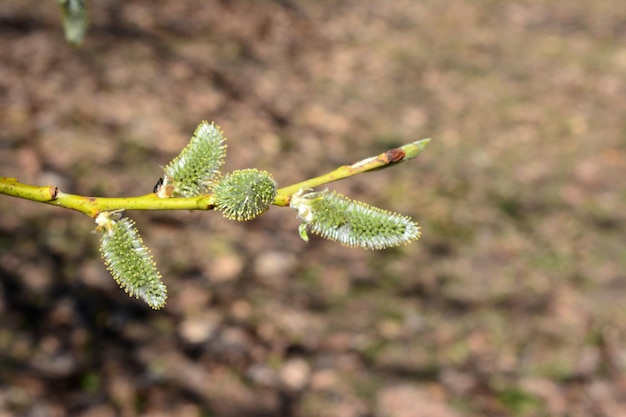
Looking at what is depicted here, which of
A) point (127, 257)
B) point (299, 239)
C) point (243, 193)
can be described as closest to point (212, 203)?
point (243, 193)

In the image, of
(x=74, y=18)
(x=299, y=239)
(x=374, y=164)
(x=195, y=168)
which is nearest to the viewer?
(x=374, y=164)

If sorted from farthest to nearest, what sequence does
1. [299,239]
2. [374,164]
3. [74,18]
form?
[299,239], [74,18], [374,164]

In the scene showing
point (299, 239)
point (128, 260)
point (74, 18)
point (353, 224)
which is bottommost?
point (128, 260)

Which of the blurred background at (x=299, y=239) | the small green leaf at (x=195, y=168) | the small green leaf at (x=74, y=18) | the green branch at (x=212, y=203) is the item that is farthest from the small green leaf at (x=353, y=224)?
the blurred background at (x=299, y=239)

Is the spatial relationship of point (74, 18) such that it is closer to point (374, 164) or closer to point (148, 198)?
point (148, 198)

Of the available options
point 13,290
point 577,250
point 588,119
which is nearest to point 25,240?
point 13,290
